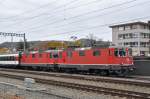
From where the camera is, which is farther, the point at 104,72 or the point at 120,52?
the point at 104,72

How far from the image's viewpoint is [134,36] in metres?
91.4

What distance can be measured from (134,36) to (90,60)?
2442 inches

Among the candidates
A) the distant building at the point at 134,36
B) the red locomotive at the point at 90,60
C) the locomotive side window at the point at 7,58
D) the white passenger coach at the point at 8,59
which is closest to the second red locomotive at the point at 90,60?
the red locomotive at the point at 90,60

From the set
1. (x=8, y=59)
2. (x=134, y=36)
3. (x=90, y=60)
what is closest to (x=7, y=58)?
(x=8, y=59)

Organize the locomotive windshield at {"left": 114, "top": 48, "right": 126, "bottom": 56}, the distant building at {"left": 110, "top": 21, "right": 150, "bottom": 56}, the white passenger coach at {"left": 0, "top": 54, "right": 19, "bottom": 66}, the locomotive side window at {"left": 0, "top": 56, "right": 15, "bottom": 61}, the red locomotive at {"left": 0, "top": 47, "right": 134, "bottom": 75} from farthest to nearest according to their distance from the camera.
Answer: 1. the distant building at {"left": 110, "top": 21, "right": 150, "bottom": 56}
2. the locomotive side window at {"left": 0, "top": 56, "right": 15, "bottom": 61}
3. the white passenger coach at {"left": 0, "top": 54, "right": 19, "bottom": 66}
4. the locomotive windshield at {"left": 114, "top": 48, "right": 126, "bottom": 56}
5. the red locomotive at {"left": 0, "top": 47, "right": 134, "bottom": 75}

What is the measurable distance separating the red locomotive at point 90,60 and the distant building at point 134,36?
51.9 m

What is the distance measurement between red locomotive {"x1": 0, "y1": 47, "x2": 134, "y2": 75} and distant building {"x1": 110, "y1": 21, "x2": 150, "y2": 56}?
51.9 meters

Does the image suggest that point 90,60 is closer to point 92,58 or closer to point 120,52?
point 92,58

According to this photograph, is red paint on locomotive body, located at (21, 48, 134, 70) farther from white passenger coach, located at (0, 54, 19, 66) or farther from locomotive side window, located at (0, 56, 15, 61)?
locomotive side window, located at (0, 56, 15, 61)

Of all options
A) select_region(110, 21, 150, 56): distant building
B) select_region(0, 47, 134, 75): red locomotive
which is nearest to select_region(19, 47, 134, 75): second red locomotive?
select_region(0, 47, 134, 75): red locomotive

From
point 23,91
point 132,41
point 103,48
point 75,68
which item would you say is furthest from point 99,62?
point 132,41

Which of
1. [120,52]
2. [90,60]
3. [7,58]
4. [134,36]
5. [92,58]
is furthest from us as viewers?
[134,36]

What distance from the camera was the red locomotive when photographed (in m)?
29.6

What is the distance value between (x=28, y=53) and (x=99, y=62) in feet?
64.7
